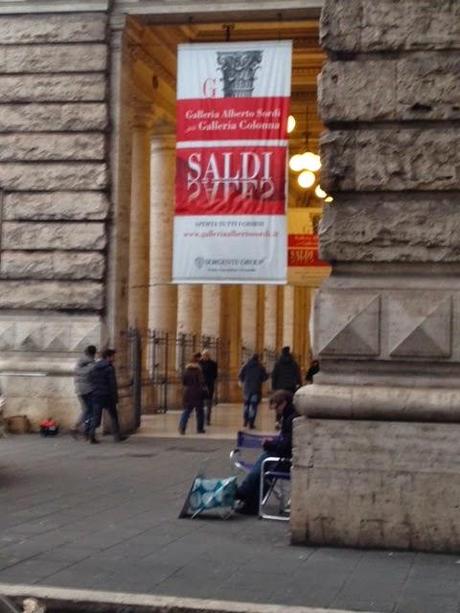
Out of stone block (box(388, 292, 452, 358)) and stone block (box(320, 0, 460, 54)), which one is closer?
stone block (box(388, 292, 452, 358))

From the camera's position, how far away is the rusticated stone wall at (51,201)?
22.2 m

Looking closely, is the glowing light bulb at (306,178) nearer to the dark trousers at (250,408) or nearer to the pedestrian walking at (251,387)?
the pedestrian walking at (251,387)

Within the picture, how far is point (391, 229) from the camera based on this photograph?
10.3 meters

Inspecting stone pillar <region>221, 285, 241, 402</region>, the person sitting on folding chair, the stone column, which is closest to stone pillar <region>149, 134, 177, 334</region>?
the stone column

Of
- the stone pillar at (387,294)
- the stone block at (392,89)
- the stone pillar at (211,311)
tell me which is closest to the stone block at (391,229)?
the stone pillar at (387,294)

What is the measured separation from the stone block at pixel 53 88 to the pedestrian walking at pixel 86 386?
453cm

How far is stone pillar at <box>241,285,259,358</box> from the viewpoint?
1708 inches

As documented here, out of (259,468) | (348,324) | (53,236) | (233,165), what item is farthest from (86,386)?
(348,324)

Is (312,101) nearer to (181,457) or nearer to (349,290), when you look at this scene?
(181,457)

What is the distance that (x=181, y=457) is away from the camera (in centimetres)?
1908

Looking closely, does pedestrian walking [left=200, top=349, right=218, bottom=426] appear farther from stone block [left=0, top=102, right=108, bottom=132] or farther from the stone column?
stone block [left=0, top=102, right=108, bottom=132]

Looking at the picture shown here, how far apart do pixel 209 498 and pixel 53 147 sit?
12.0 m

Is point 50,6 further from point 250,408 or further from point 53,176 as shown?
point 250,408

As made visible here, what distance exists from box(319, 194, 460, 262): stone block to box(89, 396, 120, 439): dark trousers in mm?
11105
